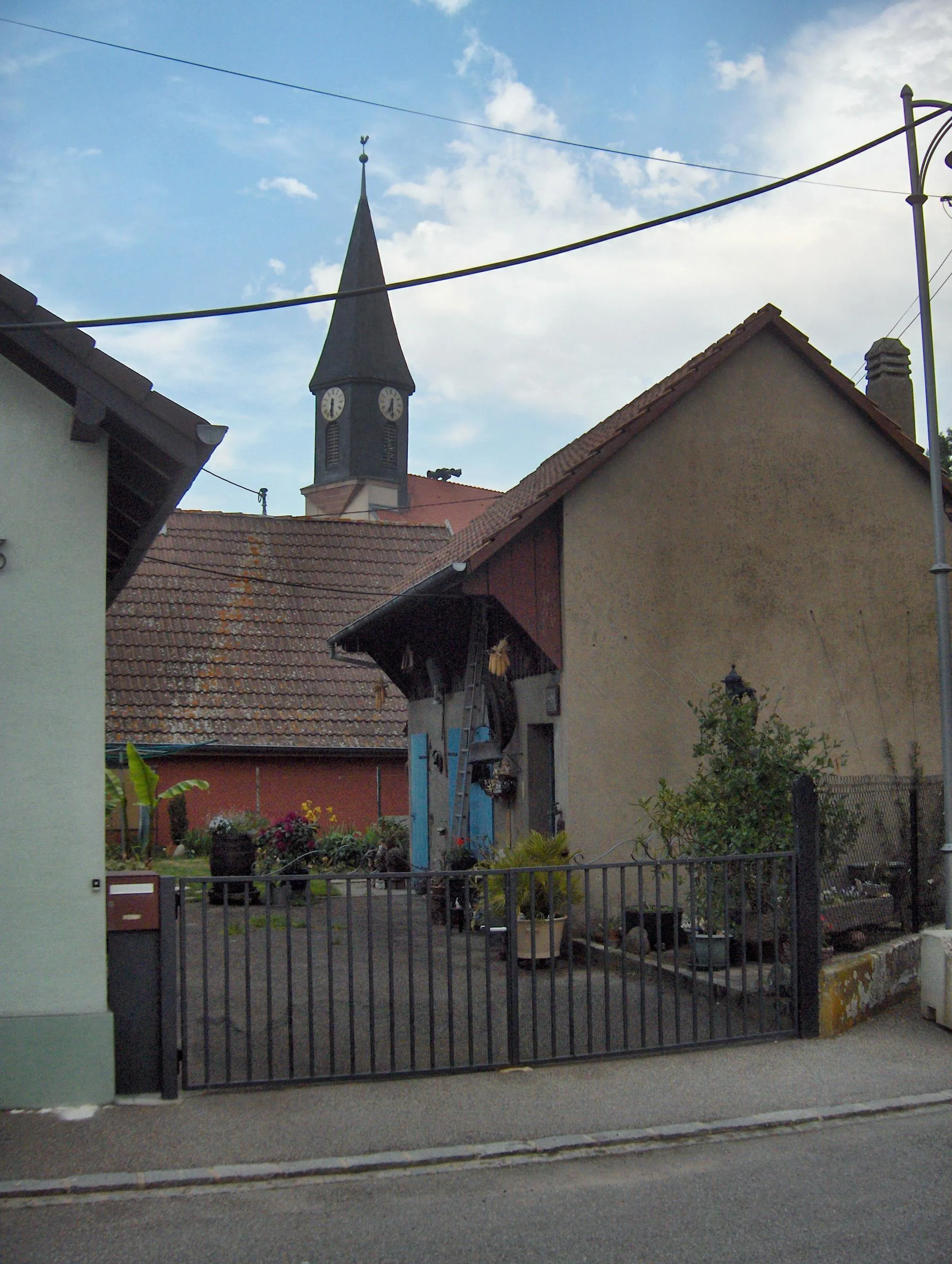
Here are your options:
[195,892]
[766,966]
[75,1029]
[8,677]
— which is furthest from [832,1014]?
[8,677]

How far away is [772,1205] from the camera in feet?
18.7

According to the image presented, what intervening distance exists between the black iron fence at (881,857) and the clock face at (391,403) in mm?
49416

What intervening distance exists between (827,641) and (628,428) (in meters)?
3.53

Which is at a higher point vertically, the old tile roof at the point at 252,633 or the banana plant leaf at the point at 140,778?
the old tile roof at the point at 252,633

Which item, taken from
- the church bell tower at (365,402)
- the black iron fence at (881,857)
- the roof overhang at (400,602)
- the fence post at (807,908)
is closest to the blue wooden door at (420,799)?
the roof overhang at (400,602)

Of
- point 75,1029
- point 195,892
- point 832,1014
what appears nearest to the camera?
point 75,1029

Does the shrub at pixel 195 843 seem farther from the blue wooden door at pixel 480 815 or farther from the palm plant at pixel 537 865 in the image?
the palm plant at pixel 537 865

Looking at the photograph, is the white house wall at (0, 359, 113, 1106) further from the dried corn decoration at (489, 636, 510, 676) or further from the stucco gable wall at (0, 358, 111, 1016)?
the dried corn decoration at (489, 636, 510, 676)

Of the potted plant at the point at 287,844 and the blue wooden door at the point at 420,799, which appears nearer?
the potted plant at the point at 287,844

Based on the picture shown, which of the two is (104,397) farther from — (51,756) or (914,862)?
(914,862)

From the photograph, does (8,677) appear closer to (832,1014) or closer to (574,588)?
(832,1014)

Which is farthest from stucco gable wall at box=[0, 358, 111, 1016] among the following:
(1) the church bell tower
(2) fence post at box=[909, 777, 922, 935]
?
(1) the church bell tower

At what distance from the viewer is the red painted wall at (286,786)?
85.1ft

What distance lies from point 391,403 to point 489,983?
53.2 meters
